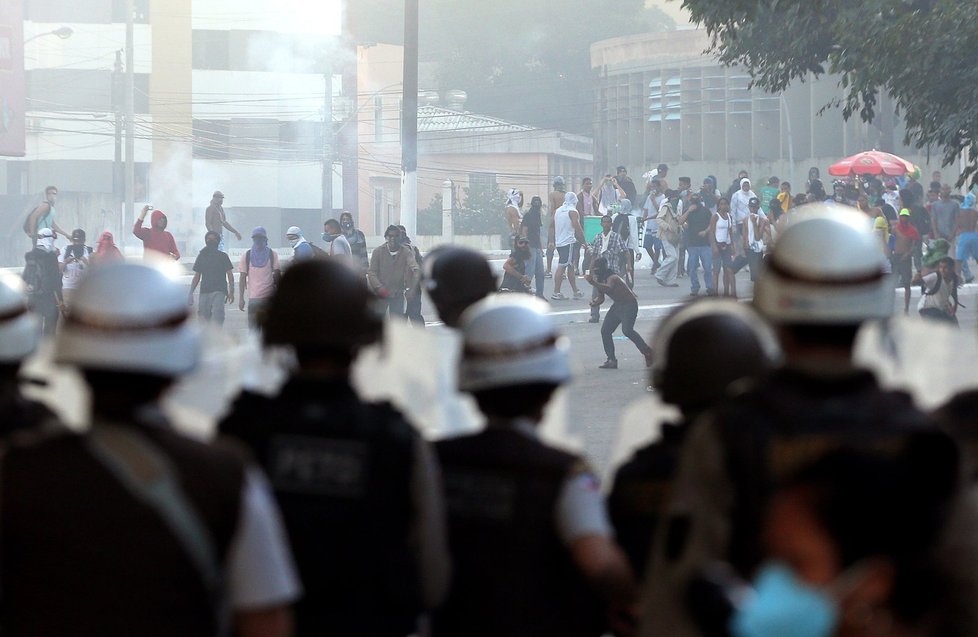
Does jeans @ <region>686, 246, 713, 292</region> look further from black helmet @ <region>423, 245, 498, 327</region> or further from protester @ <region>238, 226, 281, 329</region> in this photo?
black helmet @ <region>423, 245, 498, 327</region>

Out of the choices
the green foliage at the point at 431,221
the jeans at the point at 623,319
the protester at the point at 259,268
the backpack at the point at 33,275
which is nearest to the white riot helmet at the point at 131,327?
the jeans at the point at 623,319

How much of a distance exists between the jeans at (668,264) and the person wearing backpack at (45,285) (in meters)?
10.5

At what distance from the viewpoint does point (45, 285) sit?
1681 cm

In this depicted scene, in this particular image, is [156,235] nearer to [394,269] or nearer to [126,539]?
[394,269]

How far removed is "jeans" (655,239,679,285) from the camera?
965 inches

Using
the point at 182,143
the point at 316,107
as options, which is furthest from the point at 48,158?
the point at 316,107

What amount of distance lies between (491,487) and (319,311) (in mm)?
472

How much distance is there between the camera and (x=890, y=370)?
3.45m

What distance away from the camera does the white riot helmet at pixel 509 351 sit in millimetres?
→ 3045

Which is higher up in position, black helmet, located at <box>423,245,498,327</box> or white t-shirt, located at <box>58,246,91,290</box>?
black helmet, located at <box>423,245,498,327</box>

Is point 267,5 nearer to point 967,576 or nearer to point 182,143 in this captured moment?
point 182,143

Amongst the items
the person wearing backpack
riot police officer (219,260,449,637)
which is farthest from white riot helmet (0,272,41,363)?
the person wearing backpack

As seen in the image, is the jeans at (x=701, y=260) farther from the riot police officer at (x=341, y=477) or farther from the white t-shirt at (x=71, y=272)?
the riot police officer at (x=341, y=477)

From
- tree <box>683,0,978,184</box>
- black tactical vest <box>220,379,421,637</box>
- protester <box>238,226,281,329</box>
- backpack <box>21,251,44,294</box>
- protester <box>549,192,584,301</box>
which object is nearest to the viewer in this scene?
black tactical vest <box>220,379,421,637</box>
